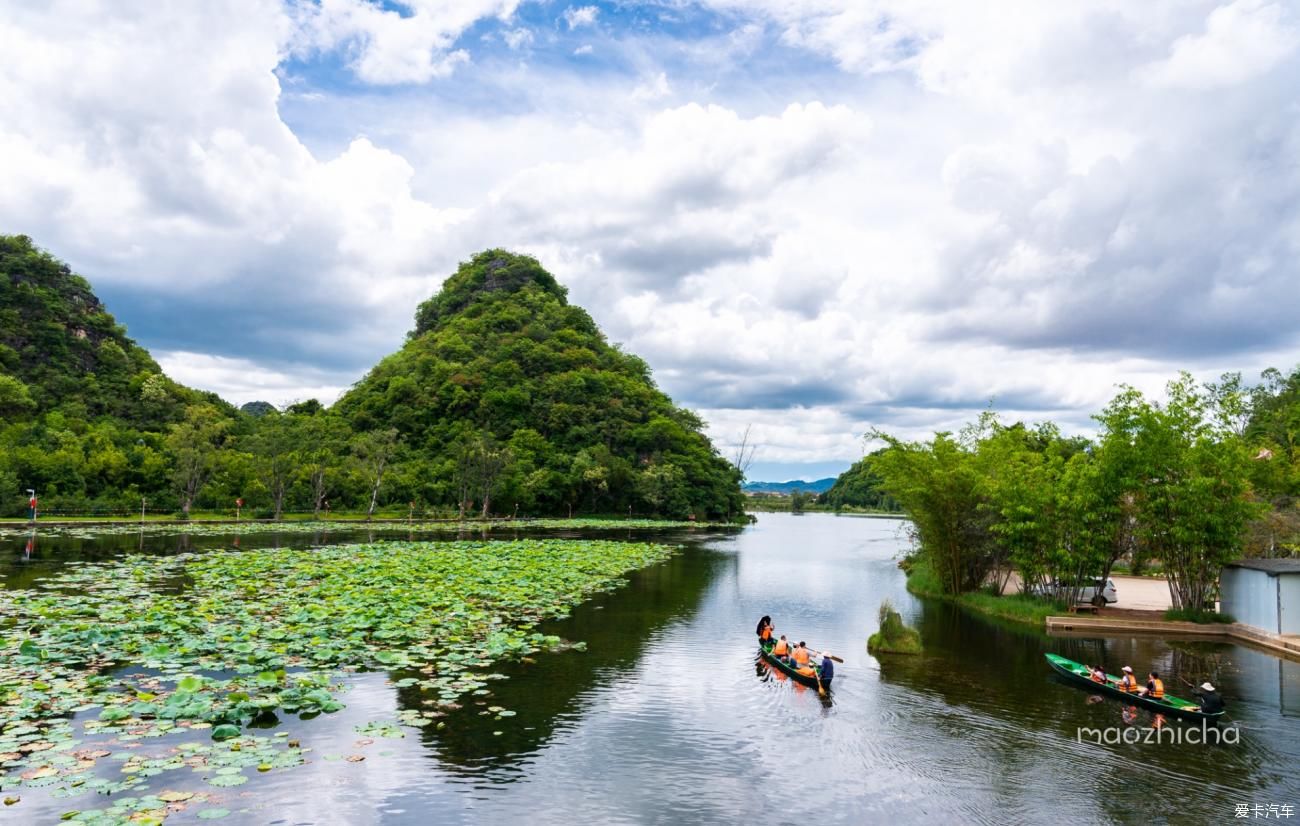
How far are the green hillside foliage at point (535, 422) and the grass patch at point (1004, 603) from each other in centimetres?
5537

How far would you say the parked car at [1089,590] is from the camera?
28.7 meters

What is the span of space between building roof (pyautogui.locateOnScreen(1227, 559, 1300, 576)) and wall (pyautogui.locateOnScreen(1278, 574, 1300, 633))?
0.97 feet

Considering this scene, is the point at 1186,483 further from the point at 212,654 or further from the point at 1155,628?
the point at 212,654

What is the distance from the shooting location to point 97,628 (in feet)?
56.3

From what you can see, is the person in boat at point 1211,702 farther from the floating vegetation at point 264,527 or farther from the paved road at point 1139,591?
the floating vegetation at point 264,527

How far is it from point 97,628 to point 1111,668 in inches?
1002

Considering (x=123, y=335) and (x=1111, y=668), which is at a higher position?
(x=123, y=335)

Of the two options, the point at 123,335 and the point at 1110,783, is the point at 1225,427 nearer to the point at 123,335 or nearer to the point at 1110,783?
the point at 1110,783

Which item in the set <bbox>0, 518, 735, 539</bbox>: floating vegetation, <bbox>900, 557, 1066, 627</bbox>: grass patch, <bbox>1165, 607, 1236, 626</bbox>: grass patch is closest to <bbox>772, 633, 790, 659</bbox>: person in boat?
<bbox>900, 557, 1066, 627</bbox>: grass patch

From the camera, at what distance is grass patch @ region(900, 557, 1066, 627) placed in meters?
27.8

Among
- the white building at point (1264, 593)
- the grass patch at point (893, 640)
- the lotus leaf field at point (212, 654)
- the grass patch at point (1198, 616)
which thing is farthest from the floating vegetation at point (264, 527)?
the white building at point (1264, 593)

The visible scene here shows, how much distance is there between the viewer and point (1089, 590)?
30.2m

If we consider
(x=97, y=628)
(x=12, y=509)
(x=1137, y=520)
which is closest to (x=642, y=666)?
(x=97, y=628)

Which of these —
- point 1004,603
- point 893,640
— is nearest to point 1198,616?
point 1004,603
